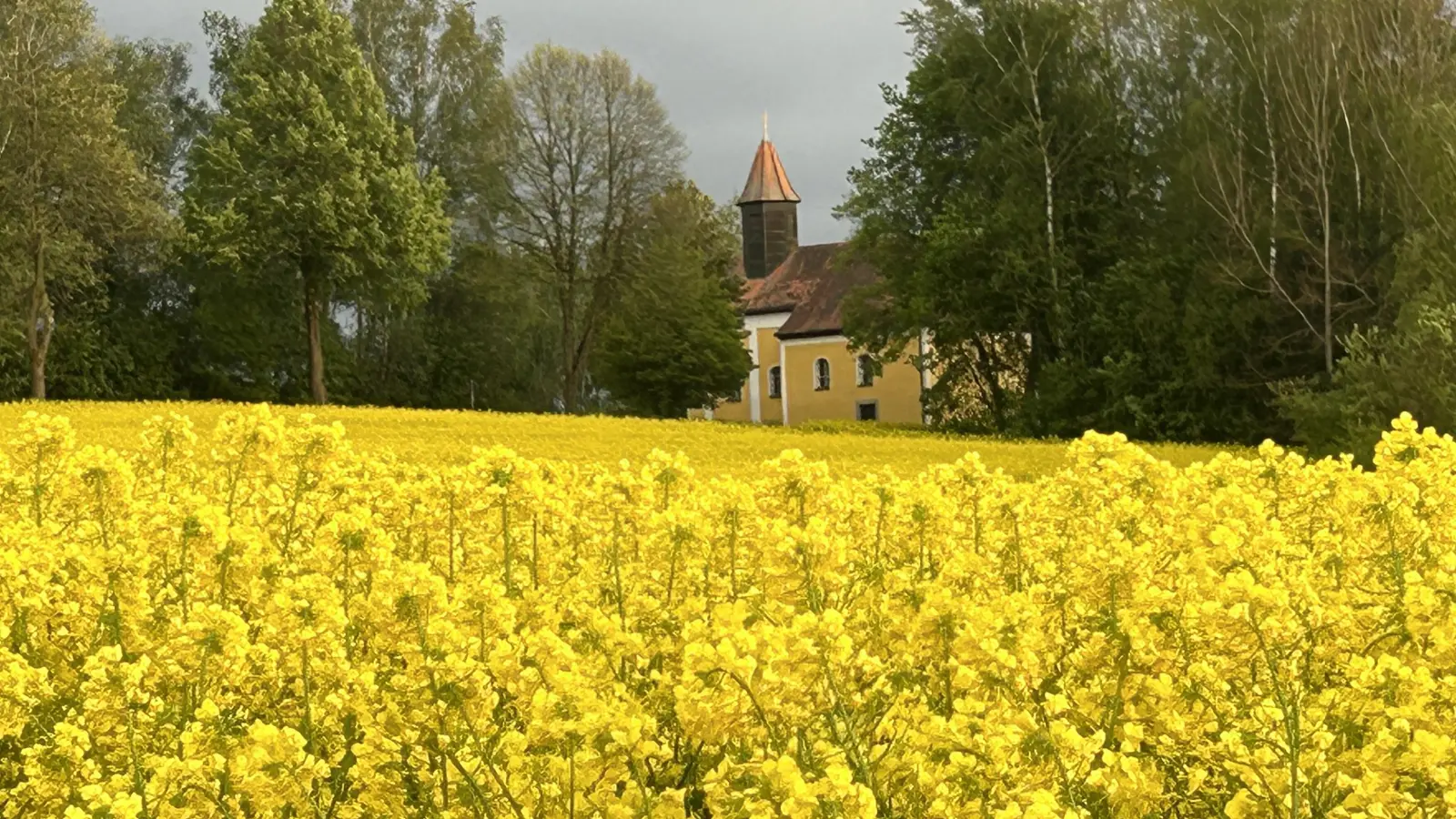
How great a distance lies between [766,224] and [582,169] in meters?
29.7

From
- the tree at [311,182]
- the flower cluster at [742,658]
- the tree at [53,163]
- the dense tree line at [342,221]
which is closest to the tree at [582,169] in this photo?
the dense tree line at [342,221]

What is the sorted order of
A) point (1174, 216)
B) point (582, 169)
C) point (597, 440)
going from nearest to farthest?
point (597, 440) < point (1174, 216) < point (582, 169)

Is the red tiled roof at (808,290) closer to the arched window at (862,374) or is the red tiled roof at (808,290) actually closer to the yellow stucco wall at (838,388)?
the yellow stucco wall at (838,388)

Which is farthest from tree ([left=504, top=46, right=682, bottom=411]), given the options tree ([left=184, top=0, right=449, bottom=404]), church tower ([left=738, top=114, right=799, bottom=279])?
church tower ([left=738, top=114, right=799, bottom=279])

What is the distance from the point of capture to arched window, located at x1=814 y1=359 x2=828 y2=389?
206 ft

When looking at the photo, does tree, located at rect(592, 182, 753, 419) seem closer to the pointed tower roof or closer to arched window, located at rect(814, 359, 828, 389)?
arched window, located at rect(814, 359, 828, 389)

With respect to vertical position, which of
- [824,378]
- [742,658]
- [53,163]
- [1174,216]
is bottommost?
[742,658]

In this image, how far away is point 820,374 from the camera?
63.0 m

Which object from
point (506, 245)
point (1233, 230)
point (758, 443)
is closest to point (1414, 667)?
point (758, 443)

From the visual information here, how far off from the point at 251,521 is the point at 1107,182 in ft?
108

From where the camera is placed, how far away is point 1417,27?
94.4 ft

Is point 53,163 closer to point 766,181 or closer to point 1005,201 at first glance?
point 1005,201

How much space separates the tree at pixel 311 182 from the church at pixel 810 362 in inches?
781

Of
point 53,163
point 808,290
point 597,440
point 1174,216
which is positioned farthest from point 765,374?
point 597,440
